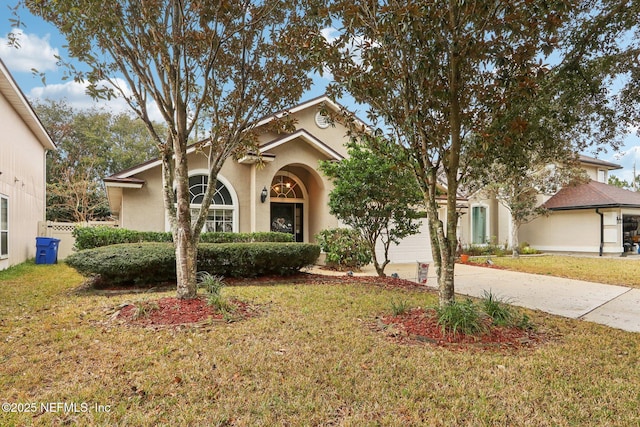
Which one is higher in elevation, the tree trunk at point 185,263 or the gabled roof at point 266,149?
the gabled roof at point 266,149

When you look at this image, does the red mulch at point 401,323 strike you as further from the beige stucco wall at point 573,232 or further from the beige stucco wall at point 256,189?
the beige stucco wall at point 573,232

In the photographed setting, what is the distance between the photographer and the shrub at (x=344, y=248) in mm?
11891

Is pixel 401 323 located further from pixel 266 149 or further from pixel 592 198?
pixel 592 198

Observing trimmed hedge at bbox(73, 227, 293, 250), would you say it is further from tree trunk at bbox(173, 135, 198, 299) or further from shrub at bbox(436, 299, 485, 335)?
shrub at bbox(436, 299, 485, 335)

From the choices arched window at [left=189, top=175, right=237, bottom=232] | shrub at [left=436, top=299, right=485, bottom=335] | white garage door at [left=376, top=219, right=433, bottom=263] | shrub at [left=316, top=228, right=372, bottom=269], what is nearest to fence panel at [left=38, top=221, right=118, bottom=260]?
arched window at [left=189, top=175, right=237, bottom=232]

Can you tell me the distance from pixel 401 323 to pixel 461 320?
89cm

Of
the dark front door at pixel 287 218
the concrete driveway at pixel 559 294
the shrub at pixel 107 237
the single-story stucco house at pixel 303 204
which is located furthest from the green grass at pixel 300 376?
the dark front door at pixel 287 218

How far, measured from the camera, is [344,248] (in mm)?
11953

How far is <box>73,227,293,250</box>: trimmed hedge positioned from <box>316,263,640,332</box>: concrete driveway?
162 inches

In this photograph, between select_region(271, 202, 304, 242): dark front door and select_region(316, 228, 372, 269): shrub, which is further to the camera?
select_region(271, 202, 304, 242): dark front door

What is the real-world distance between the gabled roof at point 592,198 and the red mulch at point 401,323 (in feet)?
61.6

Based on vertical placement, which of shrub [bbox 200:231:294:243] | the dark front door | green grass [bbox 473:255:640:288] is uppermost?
the dark front door

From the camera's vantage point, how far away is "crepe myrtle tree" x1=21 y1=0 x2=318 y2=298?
5.56m

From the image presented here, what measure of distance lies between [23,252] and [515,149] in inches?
663
